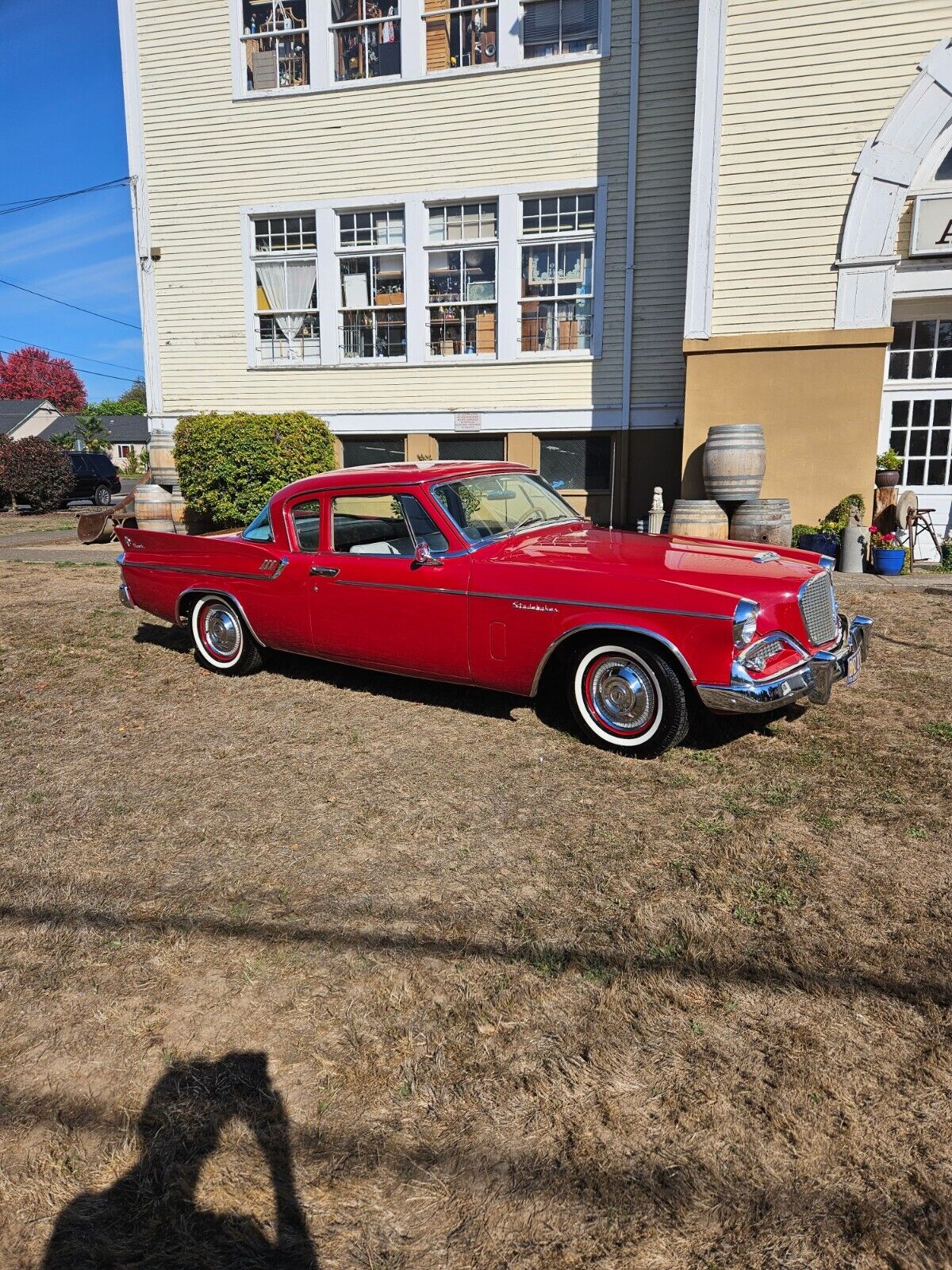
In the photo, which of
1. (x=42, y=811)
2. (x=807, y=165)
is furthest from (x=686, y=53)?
(x=42, y=811)

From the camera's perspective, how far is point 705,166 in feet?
35.4

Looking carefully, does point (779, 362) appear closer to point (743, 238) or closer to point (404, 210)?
point (743, 238)

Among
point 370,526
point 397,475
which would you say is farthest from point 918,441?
point 370,526

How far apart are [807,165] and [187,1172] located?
1197cm

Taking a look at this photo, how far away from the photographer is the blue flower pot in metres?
10.2

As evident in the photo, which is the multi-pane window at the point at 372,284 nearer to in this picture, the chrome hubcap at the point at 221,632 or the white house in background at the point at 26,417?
the chrome hubcap at the point at 221,632

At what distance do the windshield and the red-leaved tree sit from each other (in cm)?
7773

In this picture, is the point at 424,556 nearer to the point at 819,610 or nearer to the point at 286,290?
the point at 819,610

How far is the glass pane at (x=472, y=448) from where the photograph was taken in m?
13.6

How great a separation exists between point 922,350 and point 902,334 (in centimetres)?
33

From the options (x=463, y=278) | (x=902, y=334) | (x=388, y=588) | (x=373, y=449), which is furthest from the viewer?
(x=373, y=449)

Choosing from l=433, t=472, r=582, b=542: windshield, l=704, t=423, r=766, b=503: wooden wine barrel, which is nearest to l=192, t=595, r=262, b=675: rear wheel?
l=433, t=472, r=582, b=542: windshield

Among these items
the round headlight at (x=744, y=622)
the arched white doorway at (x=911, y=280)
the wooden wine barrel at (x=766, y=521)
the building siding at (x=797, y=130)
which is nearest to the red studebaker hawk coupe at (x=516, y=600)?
the round headlight at (x=744, y=622)

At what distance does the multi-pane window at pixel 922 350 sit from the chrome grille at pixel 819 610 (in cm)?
782
